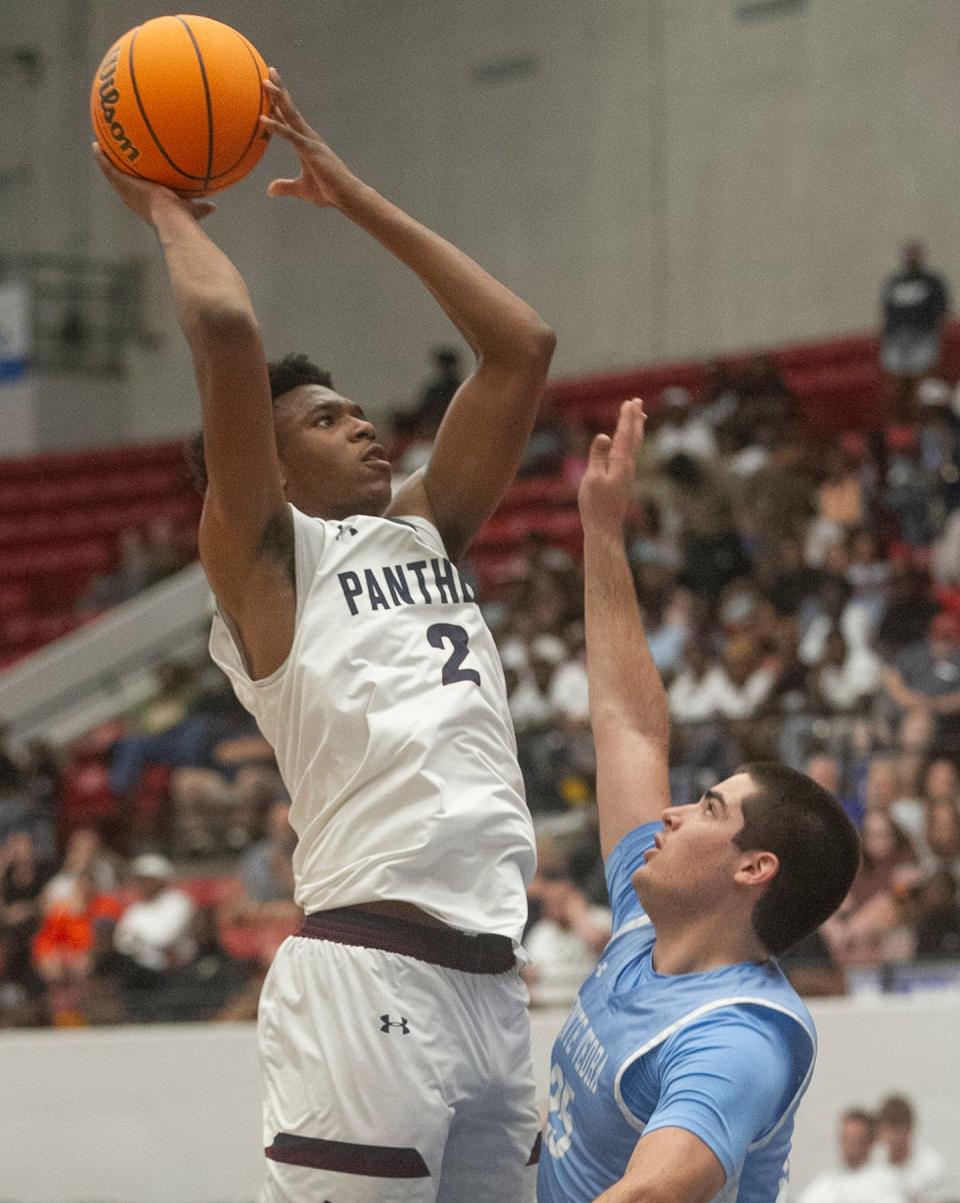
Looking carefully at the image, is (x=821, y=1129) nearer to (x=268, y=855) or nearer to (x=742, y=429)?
(x=268, y=855)

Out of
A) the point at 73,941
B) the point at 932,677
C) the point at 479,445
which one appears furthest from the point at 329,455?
the point at 73,941

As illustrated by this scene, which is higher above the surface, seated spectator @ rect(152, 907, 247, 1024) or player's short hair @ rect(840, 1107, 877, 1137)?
seated spectator @ rect(152, 907, 247, 1024)

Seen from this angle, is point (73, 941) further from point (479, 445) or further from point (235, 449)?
point (235, 449)

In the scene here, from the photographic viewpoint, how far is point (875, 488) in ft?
37.0

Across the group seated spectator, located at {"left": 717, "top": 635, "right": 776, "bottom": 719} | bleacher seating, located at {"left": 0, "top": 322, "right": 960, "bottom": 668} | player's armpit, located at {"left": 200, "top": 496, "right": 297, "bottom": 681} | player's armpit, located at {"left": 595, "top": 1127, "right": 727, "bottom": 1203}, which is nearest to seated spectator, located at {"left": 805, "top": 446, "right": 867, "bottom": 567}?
seated spectator, located at {"left": 717, "top": 635, "right": 776, "bottom": 719}

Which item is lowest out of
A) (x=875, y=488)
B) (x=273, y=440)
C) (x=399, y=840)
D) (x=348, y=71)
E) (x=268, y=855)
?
A: (x=268, y=855)

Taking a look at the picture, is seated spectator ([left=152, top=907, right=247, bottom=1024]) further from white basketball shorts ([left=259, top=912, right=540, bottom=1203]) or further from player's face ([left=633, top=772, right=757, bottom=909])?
player's face ([left=633, top=772, right=757, bottom=909])

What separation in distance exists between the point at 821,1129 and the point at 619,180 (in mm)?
10454

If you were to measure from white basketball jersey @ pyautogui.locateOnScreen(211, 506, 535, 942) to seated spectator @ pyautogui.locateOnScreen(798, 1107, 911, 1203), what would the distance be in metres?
3.97

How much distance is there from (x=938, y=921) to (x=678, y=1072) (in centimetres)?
426

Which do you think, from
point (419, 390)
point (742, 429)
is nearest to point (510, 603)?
point (742, 429)

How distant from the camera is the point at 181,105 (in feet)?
10.0

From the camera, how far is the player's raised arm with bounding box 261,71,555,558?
314 cm

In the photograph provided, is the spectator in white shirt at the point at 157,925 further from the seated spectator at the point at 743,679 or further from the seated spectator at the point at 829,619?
the seated spectator at the point at 829,619
